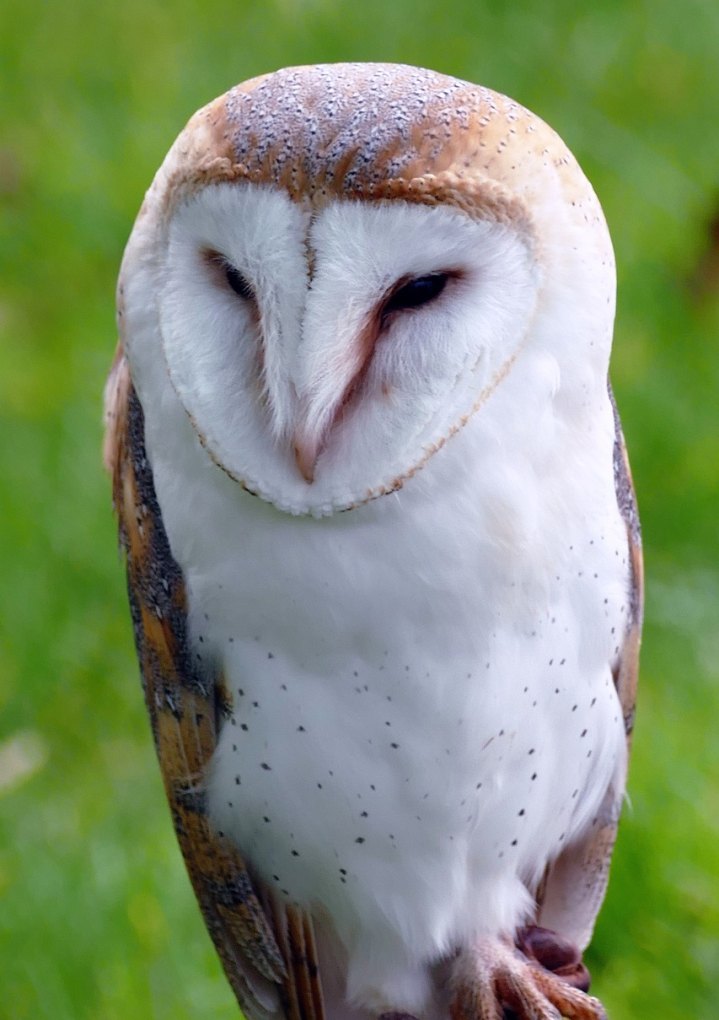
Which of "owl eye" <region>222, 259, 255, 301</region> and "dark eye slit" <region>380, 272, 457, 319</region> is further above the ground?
"dark eye slit" <region>380, 272, 457, 319</region>

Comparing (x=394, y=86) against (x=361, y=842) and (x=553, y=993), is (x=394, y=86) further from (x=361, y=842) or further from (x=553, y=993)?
(x=553, y=993)

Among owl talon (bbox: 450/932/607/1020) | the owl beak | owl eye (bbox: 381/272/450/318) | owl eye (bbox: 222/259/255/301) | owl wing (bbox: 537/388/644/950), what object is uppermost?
owl eye (bbox: 381/272/450/318)

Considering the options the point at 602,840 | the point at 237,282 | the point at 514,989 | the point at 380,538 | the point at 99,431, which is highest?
the point at 237,282

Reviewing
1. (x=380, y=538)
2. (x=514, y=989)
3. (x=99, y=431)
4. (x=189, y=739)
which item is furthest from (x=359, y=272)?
(x=99, y=431)

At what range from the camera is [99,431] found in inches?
156

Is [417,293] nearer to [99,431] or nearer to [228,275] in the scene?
[228,275]

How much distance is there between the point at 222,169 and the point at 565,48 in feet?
11.4

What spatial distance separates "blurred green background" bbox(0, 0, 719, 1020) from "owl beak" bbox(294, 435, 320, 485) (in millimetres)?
1522

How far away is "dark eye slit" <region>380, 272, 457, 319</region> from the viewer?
142 cm

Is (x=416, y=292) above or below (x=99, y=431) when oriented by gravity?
above

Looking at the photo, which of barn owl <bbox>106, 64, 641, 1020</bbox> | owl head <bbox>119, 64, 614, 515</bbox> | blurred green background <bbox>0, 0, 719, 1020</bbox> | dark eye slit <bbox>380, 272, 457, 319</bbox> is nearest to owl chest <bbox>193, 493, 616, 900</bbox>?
barn owl <bbox>106, 64, 641, 1020</bbox>

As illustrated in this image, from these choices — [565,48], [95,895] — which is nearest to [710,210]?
[565,48]

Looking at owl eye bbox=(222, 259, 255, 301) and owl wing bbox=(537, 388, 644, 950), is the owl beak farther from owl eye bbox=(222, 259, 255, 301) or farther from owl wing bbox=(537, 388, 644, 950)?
owl wing bbox=(537, 388, 644, 950)

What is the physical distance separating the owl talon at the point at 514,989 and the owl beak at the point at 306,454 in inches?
28.5
